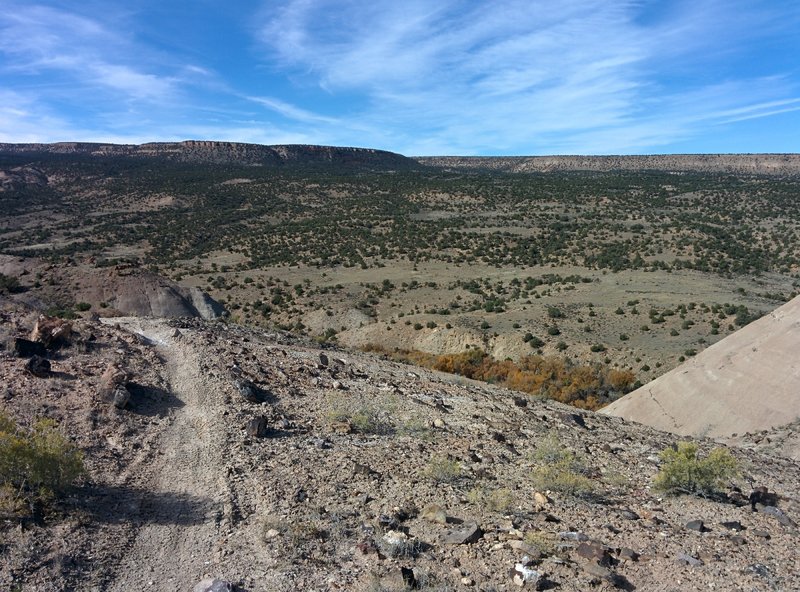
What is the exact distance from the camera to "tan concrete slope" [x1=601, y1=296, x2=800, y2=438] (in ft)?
52.7

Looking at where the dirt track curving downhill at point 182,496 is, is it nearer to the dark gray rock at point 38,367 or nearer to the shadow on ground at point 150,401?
the shadow on ground at point 150,401

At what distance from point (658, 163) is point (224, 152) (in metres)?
104

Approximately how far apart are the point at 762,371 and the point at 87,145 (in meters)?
159

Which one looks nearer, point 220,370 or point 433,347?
point 220,370

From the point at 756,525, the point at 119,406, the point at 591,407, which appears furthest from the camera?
the point at 591,407

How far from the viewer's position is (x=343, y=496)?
8.30 metres

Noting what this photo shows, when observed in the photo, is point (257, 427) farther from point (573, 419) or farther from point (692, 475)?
point (573, 419)

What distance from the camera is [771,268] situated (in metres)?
45.0

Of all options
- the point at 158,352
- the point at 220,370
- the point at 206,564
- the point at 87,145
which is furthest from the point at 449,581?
the point at 87,145

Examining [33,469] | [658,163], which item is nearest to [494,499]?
[33,469]

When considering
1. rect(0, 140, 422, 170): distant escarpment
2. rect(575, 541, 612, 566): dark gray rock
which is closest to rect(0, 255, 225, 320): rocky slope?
rect(575, 541, 612, 566): dark gray rock

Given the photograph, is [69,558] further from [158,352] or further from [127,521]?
[158,352]

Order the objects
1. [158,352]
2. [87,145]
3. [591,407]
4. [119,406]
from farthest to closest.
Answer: [87,145] → [591,407] → [158,352] → [119,406]

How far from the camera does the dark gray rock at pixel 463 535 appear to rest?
7.12 meters
